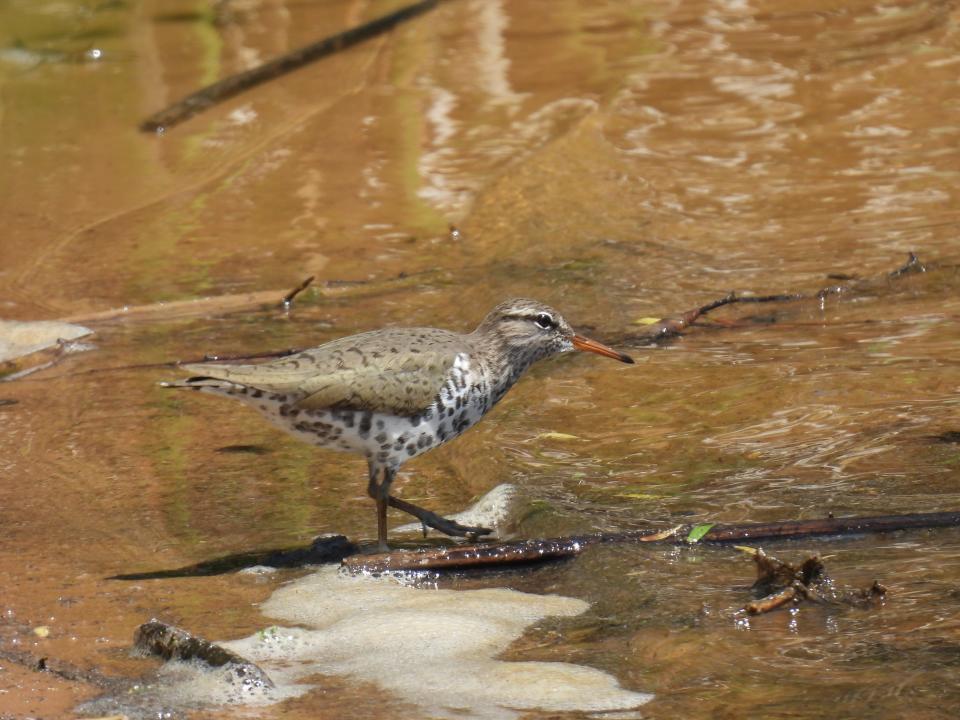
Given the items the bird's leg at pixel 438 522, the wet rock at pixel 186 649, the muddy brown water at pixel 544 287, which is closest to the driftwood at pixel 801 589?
the muddy brown water at pixel 544 287

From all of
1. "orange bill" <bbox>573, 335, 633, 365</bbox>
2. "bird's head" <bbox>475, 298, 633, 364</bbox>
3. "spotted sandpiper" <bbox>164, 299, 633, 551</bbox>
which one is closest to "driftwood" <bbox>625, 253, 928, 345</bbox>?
"orange bill" <bbox>573, 335, 633, 365</bbox>

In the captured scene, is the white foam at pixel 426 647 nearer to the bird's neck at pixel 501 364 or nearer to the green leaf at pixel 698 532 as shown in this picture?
the green leaf at pixel 698 532

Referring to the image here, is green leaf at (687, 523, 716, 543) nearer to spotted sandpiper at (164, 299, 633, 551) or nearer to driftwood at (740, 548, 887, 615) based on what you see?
driftwood at (740, 548, 887, 615)

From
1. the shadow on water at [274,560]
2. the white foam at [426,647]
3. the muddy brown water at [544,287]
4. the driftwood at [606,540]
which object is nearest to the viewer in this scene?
the white foam at [426,647]

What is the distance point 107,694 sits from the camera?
5.30 meters

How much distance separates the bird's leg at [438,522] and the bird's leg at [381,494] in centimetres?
6

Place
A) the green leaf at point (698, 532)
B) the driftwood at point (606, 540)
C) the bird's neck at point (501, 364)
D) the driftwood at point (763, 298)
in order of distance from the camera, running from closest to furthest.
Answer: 1. the driftwood at point (606, 540)
2. the green leaf at point (698, 532)
3. the bird's neck at point (501, 364)
4. the driftwood at point (763, 298)

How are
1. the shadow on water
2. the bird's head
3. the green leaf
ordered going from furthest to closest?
the bird's head → the shadow on water → the green leaf

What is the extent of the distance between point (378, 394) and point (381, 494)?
442mm

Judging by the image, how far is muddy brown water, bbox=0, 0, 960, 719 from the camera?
18.8 ft

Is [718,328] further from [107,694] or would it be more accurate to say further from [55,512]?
[107,694]

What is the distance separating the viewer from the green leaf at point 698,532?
6.19 metres

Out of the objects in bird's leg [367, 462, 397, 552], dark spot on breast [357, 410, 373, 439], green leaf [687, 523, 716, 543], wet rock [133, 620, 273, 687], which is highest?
dark spot on breast [357, 410, 373, 439]

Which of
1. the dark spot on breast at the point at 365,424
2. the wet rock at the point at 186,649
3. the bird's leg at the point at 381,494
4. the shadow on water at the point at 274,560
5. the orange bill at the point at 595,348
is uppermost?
the dark spot on breast at the point at 365,424
